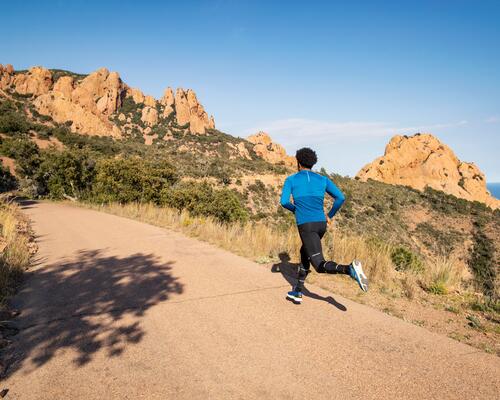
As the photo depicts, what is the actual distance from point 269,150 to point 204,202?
67.9m

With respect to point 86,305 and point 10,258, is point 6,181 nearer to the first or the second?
point 10,258

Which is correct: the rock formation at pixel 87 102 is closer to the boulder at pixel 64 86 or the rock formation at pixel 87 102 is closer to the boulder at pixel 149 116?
the boulder at pixel 64 86

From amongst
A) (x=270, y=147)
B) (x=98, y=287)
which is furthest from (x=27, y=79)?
(x=98, y=287)

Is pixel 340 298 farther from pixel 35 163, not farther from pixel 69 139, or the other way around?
pixel 69 139

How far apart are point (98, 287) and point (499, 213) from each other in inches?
2662

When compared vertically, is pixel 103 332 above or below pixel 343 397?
below

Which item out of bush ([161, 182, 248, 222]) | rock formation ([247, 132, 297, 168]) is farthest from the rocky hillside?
bush ([161, 182, 248, 222])

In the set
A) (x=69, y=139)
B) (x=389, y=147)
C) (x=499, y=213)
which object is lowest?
(x=499, y=213)

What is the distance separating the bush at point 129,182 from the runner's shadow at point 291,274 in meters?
12.8

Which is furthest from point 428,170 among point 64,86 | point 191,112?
point 64,86

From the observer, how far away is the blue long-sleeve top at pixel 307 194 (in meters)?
4.30

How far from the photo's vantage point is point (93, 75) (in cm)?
8525

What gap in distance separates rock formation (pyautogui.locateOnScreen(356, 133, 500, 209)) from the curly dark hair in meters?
65.9

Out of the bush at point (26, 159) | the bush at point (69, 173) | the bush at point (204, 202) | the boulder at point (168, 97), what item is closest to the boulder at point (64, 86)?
the boulder at point (168, 97)
